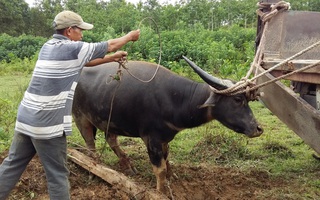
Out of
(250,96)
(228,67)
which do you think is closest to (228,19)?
(228,67)

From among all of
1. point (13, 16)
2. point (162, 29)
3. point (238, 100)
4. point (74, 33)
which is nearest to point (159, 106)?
point (238, 100)

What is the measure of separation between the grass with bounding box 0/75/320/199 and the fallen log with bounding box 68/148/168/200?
0.60 feet

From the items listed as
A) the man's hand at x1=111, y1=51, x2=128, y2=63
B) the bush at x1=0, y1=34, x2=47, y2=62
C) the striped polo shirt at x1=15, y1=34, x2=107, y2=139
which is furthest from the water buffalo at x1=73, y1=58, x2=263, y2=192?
the bush at x1=0, y1=34, x2=47, y2=62

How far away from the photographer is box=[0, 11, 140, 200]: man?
2.91m

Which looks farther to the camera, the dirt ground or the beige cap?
the dirt ground

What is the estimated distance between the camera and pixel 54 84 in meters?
2.91

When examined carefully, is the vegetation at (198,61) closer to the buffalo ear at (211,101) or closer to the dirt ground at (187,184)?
the dirt ground at (187,184)

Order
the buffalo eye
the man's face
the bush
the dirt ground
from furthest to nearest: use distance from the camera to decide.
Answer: the bush → the dirt ground → the buffalo eye → the man's face

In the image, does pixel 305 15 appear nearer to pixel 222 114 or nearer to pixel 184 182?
pixel 222 114

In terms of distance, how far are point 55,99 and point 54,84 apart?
0.12 metres

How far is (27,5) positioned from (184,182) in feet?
132

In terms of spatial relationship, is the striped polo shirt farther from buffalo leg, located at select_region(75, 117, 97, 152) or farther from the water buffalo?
buffalo leg, located at select_region(75, 117, 97, 152)

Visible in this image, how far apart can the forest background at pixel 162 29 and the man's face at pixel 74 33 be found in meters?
0.63

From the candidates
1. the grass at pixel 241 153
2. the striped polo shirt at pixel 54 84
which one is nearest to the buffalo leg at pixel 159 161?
the grass at pixel 241 153
